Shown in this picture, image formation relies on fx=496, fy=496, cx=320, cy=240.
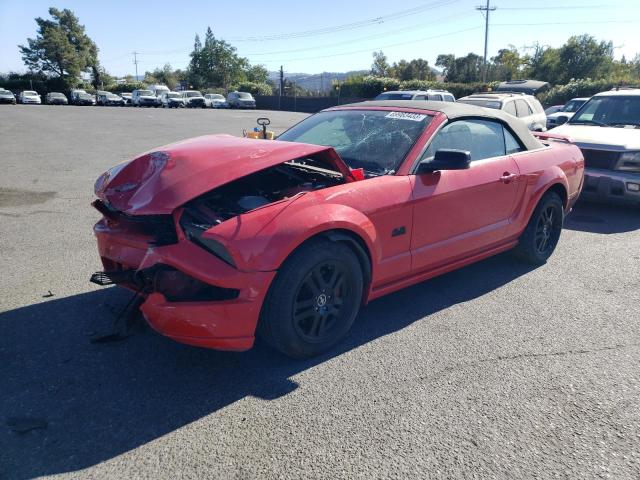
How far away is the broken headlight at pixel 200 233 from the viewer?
2.70m

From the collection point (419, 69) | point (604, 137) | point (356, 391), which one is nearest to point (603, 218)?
point (604, 137)

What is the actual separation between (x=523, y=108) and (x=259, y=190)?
10.3 meters

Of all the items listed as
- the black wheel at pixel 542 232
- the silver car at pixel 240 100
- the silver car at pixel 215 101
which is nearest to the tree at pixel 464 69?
the silver car at pixel 240 100

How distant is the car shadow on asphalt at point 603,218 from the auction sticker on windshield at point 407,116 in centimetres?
352

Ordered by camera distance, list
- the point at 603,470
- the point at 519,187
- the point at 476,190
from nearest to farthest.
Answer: the point at 603,470 → the point at 476,190 → the point at 519,187

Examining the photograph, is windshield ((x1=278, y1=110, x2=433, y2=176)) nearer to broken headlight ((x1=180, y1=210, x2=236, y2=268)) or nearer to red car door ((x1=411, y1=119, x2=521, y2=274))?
red car door ((x1=411, y1=119, x2=521, y2=274))

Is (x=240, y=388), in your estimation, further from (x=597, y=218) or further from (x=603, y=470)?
(x=597, y=218)

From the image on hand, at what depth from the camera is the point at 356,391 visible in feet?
9.14

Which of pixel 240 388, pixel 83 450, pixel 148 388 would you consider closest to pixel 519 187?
pixel 240 388

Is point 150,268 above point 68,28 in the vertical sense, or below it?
below

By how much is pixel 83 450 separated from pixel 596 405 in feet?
8.67

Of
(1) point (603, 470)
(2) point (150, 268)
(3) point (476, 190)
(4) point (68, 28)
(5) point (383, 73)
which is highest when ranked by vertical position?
(4) point (68, 28)

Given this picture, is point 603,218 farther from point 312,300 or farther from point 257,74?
point 257,74

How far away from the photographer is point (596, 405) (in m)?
2.72
